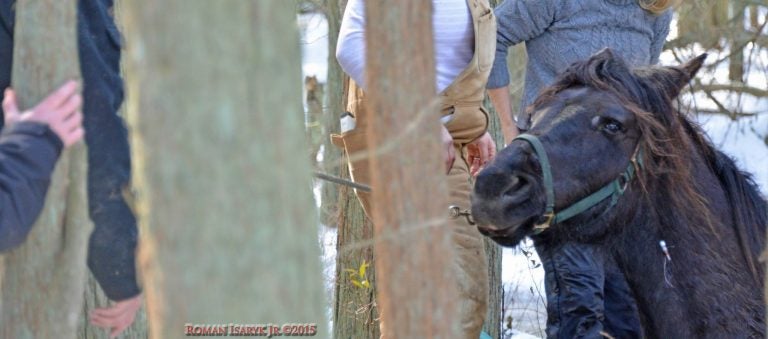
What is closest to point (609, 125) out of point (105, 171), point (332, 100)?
point (105, 171)

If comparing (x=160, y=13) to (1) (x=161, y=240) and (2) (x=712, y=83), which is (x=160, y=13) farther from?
(2) (x=712, y=83)

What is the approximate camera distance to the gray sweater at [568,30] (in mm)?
4750

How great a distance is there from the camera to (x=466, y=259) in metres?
4.45

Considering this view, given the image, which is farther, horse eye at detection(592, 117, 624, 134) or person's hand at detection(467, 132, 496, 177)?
person's hand at detection(467, 132, 496, 177)

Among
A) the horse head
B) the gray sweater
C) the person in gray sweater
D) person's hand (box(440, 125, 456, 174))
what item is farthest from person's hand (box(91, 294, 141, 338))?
the gray sweater

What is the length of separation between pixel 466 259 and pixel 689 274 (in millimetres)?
876

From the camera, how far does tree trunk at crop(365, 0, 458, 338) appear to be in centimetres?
218

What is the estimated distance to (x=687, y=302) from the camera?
4000mm

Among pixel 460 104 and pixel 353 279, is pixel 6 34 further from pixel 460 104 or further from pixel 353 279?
pixel 353 279

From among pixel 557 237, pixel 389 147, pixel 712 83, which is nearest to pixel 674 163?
pixel 557 237

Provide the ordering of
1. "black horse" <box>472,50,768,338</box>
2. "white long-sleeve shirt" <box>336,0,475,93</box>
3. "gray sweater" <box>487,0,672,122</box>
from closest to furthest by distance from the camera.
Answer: "black horse" <box>472,50,768,338</box>
"white long-sleeve shirt" <box>336,0,475,93</box>
"gray sweater" <box>487,0,672,122</box>

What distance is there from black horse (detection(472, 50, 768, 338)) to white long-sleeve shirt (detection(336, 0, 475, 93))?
0.36m

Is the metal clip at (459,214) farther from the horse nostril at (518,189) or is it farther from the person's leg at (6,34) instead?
the person's leg at (6,34)

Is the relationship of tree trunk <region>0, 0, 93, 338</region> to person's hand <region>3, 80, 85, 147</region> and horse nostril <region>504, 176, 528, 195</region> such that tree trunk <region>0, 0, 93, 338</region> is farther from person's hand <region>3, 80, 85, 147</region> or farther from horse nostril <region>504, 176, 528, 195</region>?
horse nostril <region>504, 176, 528, 195</region>
